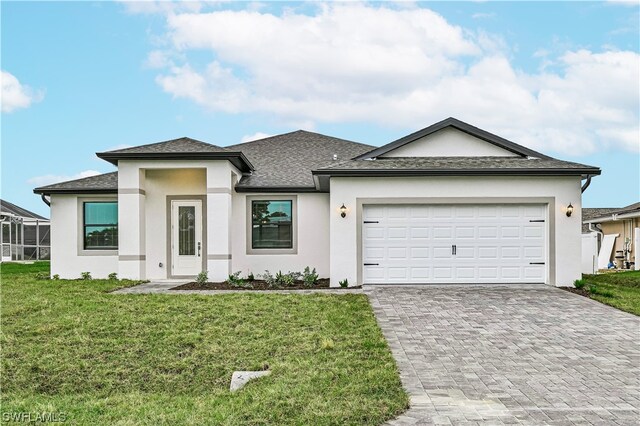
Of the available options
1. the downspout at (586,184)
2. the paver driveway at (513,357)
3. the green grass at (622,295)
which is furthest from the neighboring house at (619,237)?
the paver driveway at (513,357)

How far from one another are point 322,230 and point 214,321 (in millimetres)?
7904

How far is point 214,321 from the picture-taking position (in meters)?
9.91

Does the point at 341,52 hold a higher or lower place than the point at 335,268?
higher

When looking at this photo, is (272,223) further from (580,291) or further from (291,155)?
(580,291)

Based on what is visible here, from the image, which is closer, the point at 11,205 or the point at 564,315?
the point at 564,315

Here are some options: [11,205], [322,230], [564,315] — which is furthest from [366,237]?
[11,205]

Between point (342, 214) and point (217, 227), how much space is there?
12.5 ft

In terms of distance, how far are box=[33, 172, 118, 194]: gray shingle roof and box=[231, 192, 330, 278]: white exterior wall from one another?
4126mm

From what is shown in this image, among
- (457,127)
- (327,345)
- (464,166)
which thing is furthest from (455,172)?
(327,345)

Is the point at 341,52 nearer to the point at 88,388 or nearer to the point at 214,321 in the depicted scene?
the point at 214,321

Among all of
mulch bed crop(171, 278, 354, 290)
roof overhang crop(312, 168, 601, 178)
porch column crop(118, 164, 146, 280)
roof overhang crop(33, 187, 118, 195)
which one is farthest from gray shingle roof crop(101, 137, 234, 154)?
mulch bed crop(171, 278, 354, 290)

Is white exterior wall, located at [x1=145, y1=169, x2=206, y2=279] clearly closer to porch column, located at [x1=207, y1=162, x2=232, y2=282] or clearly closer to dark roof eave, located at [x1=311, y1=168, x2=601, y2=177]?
porch column, located at [x1=207, y1=162, x2=232, y2=282]

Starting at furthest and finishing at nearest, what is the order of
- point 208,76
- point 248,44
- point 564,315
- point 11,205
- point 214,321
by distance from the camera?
1. point 11,205
2. point 208,76
3. point 248,44
4. point 564,315
5. point 214,321

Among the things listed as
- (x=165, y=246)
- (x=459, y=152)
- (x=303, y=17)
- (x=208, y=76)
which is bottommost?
(x=165, y=246)
